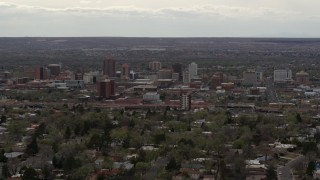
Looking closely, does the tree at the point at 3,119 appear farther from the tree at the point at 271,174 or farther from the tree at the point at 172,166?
the tree at the point at 271,174

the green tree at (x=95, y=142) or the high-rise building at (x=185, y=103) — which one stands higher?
the green tree at (x=95, y=142)

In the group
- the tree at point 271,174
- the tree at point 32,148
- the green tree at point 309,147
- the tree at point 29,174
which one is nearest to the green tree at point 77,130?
the tree at point 32,148

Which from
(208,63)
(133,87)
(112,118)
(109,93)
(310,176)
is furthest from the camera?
(208,63)

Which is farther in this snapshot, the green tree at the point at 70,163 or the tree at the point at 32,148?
the tree at the point at 32,148

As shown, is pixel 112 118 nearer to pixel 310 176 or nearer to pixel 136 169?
pixel 136 169

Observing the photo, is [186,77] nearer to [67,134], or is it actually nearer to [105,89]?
[105,89]

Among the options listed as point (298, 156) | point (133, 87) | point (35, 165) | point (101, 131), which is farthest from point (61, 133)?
point (133, 87)

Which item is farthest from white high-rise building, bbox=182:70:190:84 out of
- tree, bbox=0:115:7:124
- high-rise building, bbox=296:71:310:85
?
tree, bbox=0:115:7:124
